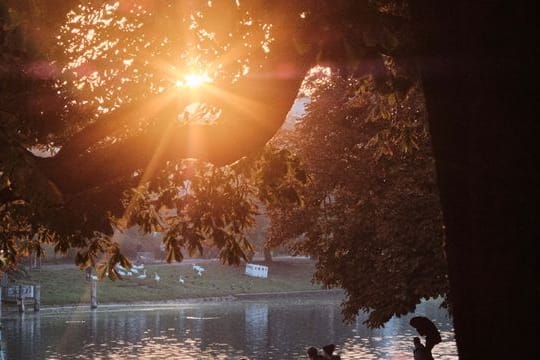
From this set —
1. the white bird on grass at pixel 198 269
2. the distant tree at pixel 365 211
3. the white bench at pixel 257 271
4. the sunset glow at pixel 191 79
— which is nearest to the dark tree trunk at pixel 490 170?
the sunset glow at pixel 191 79

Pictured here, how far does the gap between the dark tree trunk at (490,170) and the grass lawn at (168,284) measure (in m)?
56.6

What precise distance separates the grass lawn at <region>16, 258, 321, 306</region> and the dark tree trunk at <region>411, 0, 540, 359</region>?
56.6 metres

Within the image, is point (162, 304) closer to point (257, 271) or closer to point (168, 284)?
point (168, 284)

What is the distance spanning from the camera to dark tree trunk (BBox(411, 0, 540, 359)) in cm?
566

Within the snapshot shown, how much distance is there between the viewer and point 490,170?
19.1ft

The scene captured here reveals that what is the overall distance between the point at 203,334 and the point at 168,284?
30.8 metres

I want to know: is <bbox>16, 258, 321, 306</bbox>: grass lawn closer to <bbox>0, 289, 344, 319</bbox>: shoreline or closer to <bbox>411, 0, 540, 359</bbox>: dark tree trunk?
<bbox>0, 289, 344, 319</bbox>: shoreline

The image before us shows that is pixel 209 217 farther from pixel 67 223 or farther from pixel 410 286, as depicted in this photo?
pixel 410 286

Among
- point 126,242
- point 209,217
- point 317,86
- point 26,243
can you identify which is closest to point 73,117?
point 209,217

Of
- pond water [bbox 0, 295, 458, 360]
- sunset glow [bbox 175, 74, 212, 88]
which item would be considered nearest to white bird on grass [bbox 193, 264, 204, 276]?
pond water [bbox 0, 295, 458, 360]

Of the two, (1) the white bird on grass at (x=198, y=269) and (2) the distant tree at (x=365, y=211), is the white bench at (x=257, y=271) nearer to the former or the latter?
(1) the white bird on grass at (x=198, y=269)

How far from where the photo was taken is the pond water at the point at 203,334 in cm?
3406

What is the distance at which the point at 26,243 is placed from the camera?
13992 millimetres

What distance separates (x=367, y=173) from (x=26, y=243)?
13.0 metres
